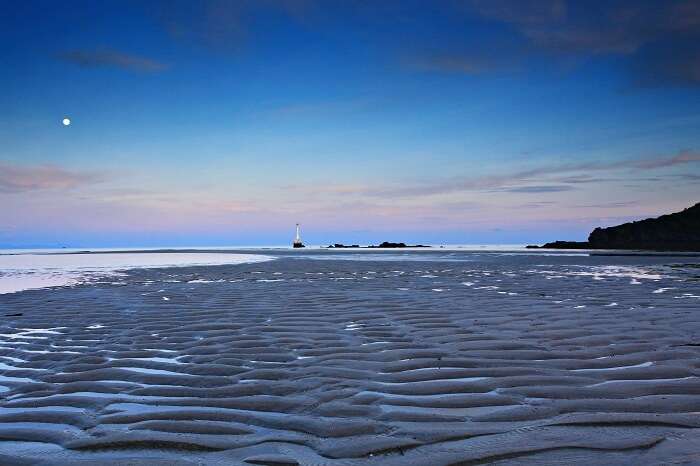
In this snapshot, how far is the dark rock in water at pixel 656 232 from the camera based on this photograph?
255 feet

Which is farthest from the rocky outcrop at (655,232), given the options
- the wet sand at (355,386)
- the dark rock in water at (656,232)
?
the wet sand at (355,386)

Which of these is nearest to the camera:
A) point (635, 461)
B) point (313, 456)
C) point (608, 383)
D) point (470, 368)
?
point (635, 461)

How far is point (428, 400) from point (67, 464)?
2515 mm

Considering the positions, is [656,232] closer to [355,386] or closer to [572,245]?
[572,245]

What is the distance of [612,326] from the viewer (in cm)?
802

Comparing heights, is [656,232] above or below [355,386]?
above

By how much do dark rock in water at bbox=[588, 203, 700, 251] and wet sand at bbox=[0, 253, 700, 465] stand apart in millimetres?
76250

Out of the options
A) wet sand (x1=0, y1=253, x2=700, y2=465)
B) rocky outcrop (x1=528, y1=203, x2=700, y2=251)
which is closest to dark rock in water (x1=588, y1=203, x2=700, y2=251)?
rocky outcrop (x1=528, y1=203, x2=700, y2=251)

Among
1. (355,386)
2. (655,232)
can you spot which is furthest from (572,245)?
(355,386)

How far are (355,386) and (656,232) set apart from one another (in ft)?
293

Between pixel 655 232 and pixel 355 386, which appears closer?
pixel 355 386

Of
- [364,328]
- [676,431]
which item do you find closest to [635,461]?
[676,431]

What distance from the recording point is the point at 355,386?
191 inches

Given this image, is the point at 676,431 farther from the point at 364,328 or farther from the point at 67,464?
the point at 364,328
